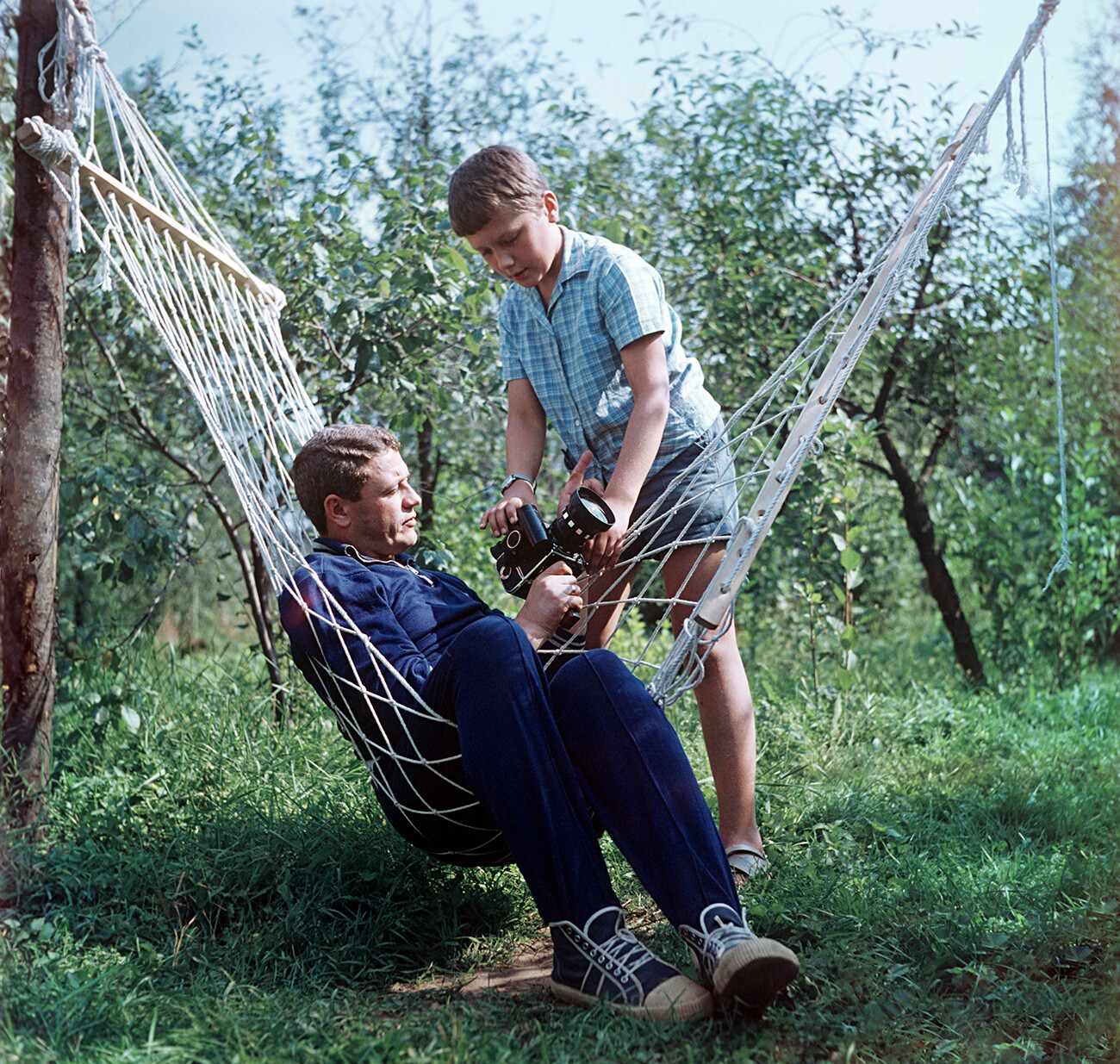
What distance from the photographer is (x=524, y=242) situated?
1.78 m

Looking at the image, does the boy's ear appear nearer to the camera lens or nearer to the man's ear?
the camera lens

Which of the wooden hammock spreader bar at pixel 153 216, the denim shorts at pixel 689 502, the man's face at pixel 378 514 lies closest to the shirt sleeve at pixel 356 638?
the man's face at pixel 378 514

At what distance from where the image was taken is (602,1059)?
126 cm

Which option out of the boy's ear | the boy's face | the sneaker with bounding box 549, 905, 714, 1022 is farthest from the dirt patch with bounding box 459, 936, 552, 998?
the boy's ear

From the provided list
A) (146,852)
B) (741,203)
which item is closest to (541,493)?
(741,203)

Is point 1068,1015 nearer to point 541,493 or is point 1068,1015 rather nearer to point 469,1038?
point 469,1038

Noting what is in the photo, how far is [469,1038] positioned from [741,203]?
2952 millimetres

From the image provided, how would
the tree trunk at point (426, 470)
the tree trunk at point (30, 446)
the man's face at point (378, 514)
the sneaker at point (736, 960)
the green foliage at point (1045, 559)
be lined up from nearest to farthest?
1. the sneaker at point (736, 960)
2. the man's face at point (378, 514)
3. the tree trunk at point (30, 446)
4. the tree trunk at point (426, 470)
5. the green foliage at point (1045, 559)

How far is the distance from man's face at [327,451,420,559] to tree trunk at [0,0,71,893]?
786 millimetres

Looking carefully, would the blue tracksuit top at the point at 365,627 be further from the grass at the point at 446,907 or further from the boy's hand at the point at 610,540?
the grass at the point at 446,907

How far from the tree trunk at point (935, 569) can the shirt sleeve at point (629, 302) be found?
2.03 m

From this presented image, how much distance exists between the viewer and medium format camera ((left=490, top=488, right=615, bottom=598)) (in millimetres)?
1697

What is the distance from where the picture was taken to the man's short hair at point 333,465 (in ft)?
5.86

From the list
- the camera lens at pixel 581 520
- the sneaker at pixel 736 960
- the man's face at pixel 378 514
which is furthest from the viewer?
the man's face at pixel 378 514
